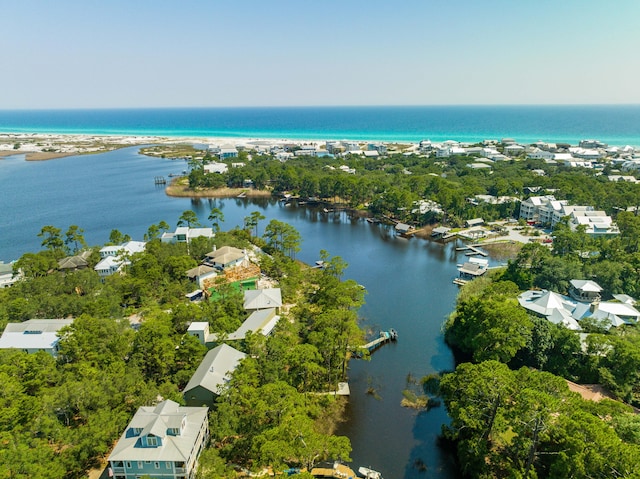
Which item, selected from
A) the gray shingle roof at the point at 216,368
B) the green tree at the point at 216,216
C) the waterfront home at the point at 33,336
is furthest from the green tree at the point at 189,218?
the gray shingle roof at the point at 216,368

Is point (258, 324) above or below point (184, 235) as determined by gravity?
below

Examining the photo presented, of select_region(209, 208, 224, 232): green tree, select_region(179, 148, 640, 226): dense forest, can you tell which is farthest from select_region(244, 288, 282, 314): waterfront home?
select_region(179, 148, 640, 226): dense forest

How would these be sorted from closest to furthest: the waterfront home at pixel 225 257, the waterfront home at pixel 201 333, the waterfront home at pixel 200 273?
the waterfront home at pixel 201 333, the waterfront home at pixel 200 273, the waterfront home at pixel 225 257

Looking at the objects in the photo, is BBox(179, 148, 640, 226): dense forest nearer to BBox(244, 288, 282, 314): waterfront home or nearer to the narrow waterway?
the narrow waterway

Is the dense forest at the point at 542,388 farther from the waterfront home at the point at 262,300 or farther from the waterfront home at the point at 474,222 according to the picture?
the waterfront home at the point at 474,222

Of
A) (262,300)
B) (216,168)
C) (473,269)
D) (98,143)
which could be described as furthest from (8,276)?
(98,143)

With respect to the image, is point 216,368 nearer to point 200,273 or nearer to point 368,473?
point 368,473

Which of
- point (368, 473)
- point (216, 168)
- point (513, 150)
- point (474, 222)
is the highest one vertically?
point (513, 150)
